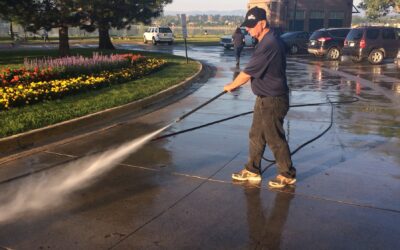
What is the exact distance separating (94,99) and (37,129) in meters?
2.76

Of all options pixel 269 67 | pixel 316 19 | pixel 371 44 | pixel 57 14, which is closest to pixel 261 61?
pixel 269 67

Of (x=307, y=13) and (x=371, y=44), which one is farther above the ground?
(x=307, y=13)

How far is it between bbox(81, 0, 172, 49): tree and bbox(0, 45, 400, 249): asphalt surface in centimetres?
1223

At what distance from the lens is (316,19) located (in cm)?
5472

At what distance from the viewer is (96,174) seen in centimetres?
543

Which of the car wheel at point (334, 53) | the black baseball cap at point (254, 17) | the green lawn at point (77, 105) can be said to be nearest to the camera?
the black baseball cap at point (254, 17)

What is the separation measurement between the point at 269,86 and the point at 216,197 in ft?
4.49

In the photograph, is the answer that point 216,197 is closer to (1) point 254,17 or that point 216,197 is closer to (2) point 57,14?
(1) point 254,17

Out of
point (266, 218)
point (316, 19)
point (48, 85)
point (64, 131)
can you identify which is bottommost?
point (266, 218)

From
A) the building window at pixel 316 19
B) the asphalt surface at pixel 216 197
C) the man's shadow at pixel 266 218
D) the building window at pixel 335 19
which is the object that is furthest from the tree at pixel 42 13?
the building window at pixel 335 19

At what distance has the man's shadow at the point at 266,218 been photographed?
3727mm

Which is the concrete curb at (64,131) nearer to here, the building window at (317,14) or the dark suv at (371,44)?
the dark suv at (371,44)

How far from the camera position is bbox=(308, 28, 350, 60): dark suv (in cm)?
2483

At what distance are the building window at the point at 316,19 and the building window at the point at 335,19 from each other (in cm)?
118
